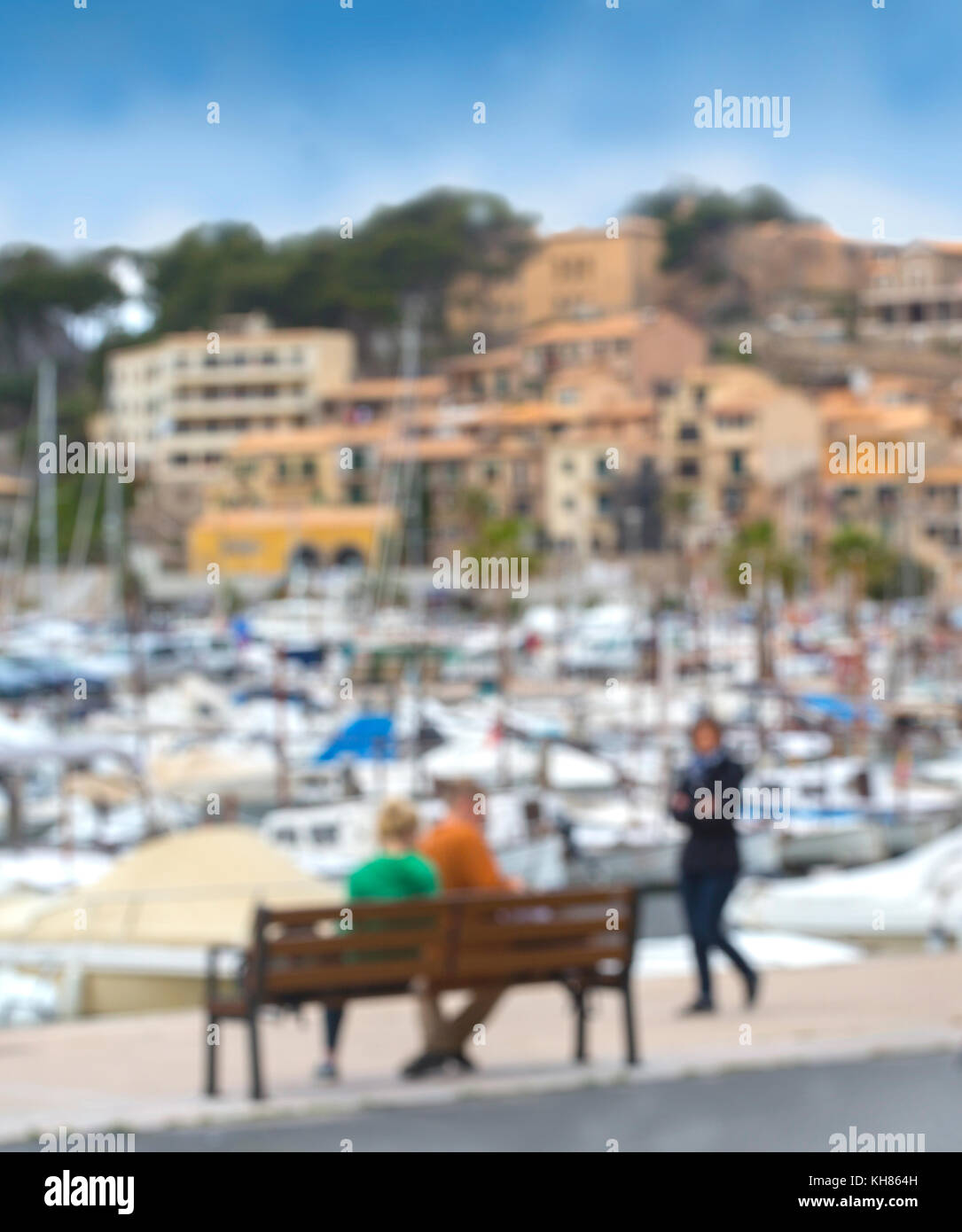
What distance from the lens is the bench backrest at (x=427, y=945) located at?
20.7 ft

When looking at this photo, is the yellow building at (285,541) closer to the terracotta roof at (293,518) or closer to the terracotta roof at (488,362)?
the terracotta roof at (293,518)

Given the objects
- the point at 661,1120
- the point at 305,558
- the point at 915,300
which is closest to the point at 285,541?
the point at 305,558

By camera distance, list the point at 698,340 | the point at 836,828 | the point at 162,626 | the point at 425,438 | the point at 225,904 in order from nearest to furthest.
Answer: the point at 225,904
the point at 836,828
the point at 162,626
the point at 425,438
the point at 698,340

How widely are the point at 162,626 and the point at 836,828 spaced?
39703 mm

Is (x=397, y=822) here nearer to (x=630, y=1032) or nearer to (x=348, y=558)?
(x=630, y=1032)

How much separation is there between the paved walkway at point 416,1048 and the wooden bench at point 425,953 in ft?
0.71

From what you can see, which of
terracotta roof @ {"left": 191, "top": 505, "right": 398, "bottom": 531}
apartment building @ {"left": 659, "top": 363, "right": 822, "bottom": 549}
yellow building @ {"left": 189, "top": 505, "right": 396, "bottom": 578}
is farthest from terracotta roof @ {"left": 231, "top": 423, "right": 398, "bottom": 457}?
apartment building @ {"left": 659, "top": 363, "right": 822, "bottom": 549}

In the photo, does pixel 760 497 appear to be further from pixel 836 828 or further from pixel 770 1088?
pixel 770 1088

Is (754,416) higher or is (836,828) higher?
(754,416)

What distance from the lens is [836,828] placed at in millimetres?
25281

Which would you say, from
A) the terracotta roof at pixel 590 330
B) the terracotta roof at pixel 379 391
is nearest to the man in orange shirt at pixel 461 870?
the terracotta roof at pixel 379 391

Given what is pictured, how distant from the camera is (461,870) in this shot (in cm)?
685

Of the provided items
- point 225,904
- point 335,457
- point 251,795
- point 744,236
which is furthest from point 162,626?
point 744,236
